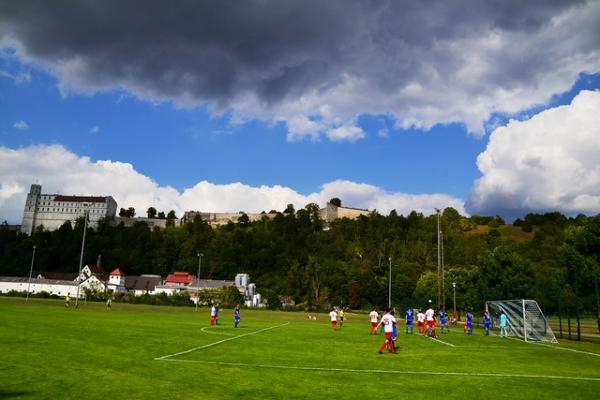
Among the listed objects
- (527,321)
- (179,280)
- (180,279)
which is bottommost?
(527,321)

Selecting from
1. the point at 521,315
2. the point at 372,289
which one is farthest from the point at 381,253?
the point at 521,315

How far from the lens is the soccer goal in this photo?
3531cm

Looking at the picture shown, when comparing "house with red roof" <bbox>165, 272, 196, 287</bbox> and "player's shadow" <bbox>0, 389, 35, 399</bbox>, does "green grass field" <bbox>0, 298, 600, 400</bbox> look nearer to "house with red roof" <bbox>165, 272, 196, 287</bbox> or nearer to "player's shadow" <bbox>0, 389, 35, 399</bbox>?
"player's shadow" <bbox>0, 389, 35, 399</bbox>

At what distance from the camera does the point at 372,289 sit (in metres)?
126

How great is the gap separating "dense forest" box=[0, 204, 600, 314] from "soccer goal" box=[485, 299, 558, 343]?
30641 mm

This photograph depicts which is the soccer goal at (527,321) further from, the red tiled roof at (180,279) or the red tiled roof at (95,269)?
the red tiled roof at (95,269)

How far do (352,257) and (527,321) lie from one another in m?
118

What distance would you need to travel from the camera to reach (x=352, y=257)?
154875 mm

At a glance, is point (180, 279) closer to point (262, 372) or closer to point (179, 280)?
point (179, 280)

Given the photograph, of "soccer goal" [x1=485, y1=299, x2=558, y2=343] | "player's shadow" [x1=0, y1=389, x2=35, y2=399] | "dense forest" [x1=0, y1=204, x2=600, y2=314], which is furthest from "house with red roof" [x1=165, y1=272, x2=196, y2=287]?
"player's shadow" [x1=0, y1=389, x2=35, y2=399]

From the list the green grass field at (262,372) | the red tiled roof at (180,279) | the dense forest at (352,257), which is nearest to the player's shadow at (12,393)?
the green grass field at (262,372)

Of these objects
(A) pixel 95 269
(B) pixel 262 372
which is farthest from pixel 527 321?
(A) pixel 95 269

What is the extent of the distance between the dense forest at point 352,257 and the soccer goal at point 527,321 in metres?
30.6

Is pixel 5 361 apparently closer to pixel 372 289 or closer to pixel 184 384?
pixel 184 384
